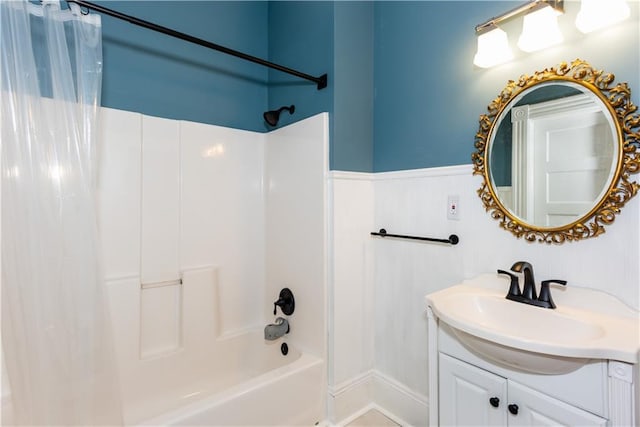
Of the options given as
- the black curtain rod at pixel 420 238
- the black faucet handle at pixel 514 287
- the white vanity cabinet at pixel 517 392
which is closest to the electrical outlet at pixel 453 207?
the black curtain rod at pixel 420 238

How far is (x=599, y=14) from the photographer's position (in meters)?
1.04

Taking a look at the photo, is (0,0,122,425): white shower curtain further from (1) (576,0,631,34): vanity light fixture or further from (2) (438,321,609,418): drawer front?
(1) (576,0,631,34): vanity light fixture

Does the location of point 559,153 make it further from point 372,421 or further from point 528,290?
point 372,421

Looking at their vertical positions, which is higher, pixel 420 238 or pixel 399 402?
pixel 420 238

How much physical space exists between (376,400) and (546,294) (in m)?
1.18

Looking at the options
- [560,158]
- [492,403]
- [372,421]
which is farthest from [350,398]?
[560,158]

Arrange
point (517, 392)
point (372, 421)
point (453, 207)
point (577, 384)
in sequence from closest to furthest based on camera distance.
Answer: point (577, 384), point (517, 392), point (453, 207), point (372, 421)

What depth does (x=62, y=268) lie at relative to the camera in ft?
3.90

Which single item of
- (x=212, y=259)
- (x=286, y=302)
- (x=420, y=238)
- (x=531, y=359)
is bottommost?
(x=286, y=302)

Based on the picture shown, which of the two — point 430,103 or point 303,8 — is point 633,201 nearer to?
point 430,103

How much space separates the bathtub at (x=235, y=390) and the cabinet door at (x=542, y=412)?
3.04ft

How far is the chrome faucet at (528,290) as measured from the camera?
3.70ft

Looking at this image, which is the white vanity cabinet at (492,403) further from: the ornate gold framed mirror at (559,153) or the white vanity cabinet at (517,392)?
the ornate gold framed mirror at (559,153)

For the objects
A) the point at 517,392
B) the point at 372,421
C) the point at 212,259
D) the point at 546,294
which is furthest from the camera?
the point at 212,259
